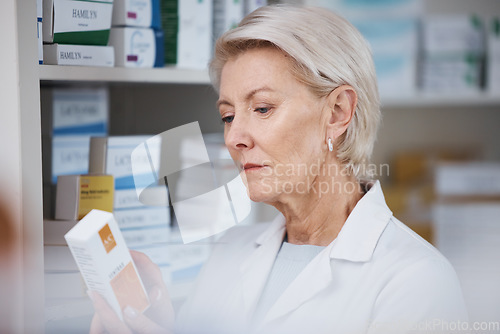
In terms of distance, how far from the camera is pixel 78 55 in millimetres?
1066

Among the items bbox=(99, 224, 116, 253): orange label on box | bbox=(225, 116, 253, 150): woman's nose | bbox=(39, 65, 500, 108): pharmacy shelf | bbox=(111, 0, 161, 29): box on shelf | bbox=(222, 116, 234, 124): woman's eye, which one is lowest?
bbox=(99, 224, 116, 253): orange label on box

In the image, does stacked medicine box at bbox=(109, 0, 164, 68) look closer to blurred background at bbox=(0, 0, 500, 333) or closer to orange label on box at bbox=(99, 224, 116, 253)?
blurred background at bbox=(0, 0, 500, 333)

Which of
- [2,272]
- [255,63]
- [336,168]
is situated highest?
[255,63]

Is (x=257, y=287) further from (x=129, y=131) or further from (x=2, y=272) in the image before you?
(x=129, y=131)

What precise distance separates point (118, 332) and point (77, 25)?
566mm

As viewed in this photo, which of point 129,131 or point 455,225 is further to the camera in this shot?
point 455,225

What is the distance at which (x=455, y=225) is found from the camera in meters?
2.21

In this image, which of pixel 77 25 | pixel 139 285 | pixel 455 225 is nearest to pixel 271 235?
pixel 139 285

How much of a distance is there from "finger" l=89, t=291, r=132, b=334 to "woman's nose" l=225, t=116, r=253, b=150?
362mm

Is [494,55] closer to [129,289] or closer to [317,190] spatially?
[317,190]

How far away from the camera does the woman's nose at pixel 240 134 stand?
1048mm

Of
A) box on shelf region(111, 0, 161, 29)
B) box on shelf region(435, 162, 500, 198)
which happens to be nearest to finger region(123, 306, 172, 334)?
box on shelf region(111, 0, 161, 29)

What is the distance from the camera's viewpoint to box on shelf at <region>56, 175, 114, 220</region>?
1.08 metres
